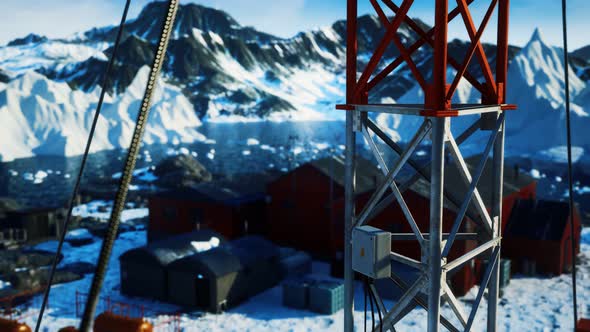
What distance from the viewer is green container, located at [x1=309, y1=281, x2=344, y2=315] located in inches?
855

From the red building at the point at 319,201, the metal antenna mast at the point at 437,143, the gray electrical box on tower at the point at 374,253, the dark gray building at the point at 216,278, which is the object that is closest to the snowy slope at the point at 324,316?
the dark gray building at the point at 216,278

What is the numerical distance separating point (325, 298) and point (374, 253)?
13782 millimetres

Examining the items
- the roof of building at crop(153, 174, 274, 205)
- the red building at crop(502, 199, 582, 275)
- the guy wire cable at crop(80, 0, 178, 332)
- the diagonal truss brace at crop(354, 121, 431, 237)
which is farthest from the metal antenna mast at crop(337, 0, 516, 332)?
the roof of building at crop(153, 174, 274, 205)

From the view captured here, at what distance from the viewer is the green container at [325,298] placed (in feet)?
71.3

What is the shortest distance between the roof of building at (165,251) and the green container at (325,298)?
565 cm

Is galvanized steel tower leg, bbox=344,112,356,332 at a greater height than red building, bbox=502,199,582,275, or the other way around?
galvanized steel tower leg, bbox=344,112,356,332

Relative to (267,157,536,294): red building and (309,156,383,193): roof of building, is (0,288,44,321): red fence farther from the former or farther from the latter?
(309,156,383,193): roof of building

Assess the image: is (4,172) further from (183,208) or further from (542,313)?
(542,313)

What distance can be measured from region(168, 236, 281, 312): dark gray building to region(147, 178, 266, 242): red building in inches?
252

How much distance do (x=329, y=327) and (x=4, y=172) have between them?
73.7 m

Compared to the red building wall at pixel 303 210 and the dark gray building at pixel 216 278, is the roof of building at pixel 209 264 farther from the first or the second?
the red building wall at pixel 303 210

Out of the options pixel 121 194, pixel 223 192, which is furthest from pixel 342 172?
pixel 121 194

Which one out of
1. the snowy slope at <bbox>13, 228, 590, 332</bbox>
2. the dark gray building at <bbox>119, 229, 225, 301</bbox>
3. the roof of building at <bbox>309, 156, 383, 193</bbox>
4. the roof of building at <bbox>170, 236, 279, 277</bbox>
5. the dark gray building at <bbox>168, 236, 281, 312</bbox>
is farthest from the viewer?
the roof of building at <bbox>309, 156, 383, 193</bbox>

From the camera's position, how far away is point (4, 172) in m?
81.5
